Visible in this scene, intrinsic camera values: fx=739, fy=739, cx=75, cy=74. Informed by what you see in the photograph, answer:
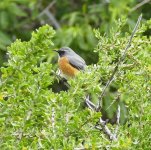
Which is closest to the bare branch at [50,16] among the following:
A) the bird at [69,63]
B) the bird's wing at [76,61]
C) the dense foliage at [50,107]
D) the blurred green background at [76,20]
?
the blurred green background at [76,20]

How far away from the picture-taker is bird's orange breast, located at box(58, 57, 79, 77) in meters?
7.27

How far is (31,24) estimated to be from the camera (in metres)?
11.4

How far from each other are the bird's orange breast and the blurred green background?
104 cm

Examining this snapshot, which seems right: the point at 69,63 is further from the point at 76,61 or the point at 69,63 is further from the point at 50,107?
the point at 50,107

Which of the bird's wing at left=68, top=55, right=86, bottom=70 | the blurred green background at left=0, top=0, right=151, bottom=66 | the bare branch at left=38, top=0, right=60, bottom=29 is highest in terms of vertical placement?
the bare branch at left=38, top=0, right=60, bottom=29

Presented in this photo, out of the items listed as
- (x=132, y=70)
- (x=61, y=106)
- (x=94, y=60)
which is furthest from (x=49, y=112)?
(x=94, y=60)

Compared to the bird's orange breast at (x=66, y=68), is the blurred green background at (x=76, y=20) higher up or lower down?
higher up

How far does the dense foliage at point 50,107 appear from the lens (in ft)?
11.5

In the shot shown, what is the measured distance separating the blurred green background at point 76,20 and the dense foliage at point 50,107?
4626mm

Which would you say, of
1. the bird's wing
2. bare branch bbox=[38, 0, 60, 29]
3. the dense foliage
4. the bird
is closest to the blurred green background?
bare branch bbox=[38, 0, 60, 29]

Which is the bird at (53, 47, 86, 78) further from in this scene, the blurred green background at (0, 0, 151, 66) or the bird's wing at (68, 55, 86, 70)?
the blurred green background at (0, 0, 151, 66)

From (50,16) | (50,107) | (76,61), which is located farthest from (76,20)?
(50,107)

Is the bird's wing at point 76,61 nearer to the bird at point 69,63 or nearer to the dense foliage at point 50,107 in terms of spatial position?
the bird at point 69,63

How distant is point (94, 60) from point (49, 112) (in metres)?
5.56
